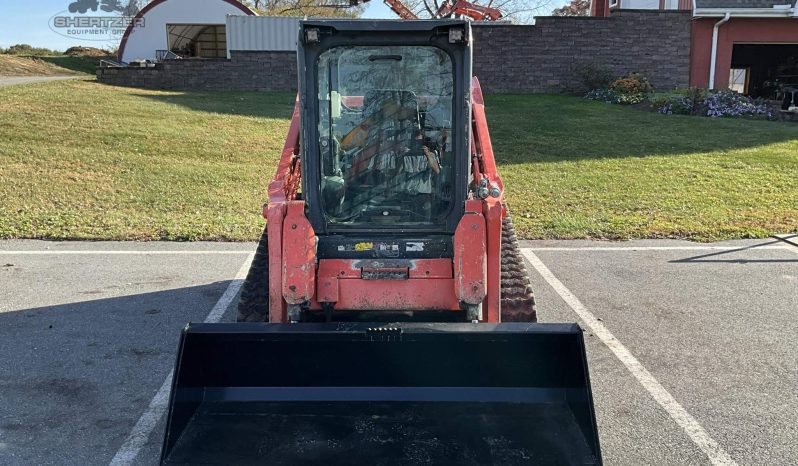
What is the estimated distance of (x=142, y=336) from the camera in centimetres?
572

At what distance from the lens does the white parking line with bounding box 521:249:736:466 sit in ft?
13.3

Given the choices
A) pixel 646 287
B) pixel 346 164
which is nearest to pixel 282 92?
pixel 646 287

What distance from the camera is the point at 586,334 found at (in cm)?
587

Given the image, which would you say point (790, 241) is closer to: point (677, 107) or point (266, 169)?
point (266, 169)

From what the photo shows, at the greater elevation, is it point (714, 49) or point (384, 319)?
point (714, 49)

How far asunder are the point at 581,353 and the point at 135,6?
36.9m

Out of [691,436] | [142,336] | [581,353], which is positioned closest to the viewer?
[581,353]

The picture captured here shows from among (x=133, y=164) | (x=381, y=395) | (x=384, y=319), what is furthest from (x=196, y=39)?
(x=381, y=395)

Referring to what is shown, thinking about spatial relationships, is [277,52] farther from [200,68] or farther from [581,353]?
[581,353]

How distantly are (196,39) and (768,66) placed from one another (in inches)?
993

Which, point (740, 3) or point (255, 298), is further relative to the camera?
point (740, 3)

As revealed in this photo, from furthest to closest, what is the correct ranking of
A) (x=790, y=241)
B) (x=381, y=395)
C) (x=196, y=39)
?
(x=196, y=39) < (x=790, y=241) < (x=381, y=395)

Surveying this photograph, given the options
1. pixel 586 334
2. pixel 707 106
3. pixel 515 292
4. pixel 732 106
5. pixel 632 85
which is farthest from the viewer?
pixel 632 85

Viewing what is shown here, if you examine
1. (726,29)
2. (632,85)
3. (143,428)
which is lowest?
(143,428)
